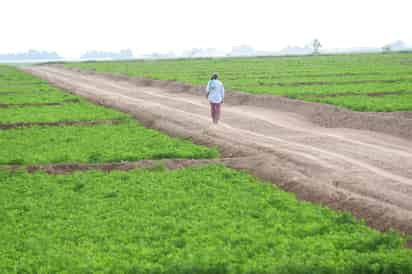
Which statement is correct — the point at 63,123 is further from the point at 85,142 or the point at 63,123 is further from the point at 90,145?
the point at 90,145

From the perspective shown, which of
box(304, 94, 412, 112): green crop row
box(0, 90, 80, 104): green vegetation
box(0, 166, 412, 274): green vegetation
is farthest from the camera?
box(0, 90, 80, 104): green vegetation

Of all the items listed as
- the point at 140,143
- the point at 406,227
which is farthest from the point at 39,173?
the point at 406,227

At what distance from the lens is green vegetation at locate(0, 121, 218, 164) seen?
2027 centimetres

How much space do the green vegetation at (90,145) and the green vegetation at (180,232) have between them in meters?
3.61

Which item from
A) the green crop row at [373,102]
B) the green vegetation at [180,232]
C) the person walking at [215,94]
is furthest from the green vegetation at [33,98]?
the green vegetation at [180,232]

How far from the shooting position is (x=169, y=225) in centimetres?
1262

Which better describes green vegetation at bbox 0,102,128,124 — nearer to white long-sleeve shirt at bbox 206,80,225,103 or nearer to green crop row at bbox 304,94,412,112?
white long-sleeve shirt at bbox 206,80,225,103

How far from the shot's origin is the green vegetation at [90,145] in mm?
20270

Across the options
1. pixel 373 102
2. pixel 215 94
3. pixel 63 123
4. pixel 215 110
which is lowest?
pixel 63 123

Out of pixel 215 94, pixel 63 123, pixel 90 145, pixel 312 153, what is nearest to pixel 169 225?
pixel 312 153

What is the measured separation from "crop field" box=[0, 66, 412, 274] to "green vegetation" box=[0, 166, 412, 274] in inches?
0.9

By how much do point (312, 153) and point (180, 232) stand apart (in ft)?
30.8

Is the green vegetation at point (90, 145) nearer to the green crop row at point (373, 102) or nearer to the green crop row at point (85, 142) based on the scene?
the green crop row at point (85, 142)

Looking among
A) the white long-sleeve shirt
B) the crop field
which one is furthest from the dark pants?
the crop field
